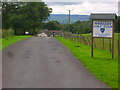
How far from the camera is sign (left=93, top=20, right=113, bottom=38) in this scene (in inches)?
658

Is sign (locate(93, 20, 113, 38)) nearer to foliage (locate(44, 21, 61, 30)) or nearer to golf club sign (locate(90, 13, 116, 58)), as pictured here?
golf club sign (locate(90, 13, 116, 58))

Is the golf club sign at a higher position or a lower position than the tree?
lower

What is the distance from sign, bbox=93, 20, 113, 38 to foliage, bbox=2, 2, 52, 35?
73.1m

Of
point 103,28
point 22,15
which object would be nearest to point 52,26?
point 22,15

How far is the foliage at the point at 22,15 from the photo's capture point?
91250 mm

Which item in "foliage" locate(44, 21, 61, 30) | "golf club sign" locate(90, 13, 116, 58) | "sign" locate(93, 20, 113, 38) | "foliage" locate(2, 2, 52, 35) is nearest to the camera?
"golf club sign" locate(90, 13, 116, 58)

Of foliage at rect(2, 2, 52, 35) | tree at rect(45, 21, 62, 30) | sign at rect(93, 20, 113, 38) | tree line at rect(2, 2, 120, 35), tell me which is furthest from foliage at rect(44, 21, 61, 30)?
sign at rect(93, 20, 113, 38)

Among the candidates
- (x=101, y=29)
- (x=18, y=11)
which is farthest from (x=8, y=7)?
(x=101, y=29)

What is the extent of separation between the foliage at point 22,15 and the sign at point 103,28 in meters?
73.1

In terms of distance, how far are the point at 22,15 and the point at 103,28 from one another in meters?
75.3

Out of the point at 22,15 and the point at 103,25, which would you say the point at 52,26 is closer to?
the point at 22,15

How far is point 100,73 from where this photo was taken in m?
10.8

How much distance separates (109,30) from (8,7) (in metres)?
83.6

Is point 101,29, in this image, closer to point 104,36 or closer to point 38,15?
point 104,36
